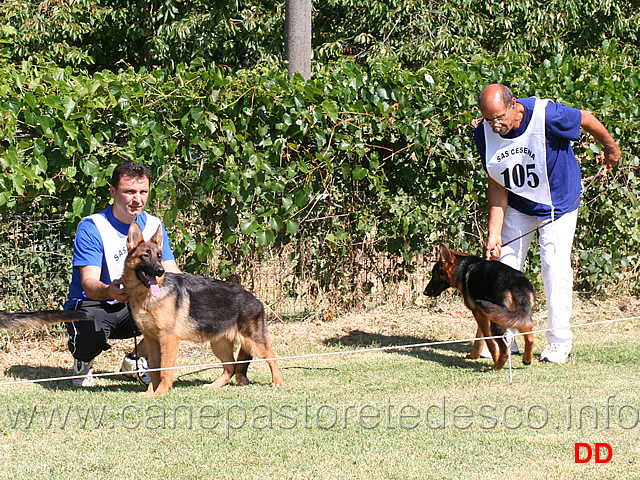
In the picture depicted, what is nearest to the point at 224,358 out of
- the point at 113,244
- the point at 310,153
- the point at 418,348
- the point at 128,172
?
the point at 113,244

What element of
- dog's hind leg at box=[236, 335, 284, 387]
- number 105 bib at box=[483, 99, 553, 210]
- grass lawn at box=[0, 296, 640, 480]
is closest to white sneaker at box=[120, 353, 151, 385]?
grass lawn at box=[0, 296, 640, 480]

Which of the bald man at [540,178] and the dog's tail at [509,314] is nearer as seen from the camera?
the dog's tail at [509,314]

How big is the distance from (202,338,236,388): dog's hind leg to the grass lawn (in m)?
0.19

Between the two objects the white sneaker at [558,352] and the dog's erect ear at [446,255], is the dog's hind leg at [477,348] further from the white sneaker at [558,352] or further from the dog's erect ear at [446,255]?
the dog's erect ear at [446,255]

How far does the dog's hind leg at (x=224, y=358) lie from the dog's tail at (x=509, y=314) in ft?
6.96

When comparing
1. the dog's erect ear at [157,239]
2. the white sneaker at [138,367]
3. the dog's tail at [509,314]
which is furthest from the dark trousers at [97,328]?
the dog's tail at [509,314]

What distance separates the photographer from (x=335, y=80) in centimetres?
779

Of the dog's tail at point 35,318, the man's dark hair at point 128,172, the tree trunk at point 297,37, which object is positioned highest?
the tree trunk at point 297,37

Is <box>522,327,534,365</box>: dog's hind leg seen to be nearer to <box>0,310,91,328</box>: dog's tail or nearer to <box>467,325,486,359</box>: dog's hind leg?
<box>467,325,486,359</box>: dog's hind leg

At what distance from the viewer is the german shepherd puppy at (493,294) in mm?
6101

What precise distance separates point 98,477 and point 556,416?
2.94 metres

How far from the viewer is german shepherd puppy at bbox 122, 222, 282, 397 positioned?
5.53 m

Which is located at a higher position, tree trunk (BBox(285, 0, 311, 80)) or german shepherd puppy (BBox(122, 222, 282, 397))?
tree trunk (BBox(285, 0, 311, 80))

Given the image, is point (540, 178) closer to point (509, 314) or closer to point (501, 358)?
point (509, 314)
